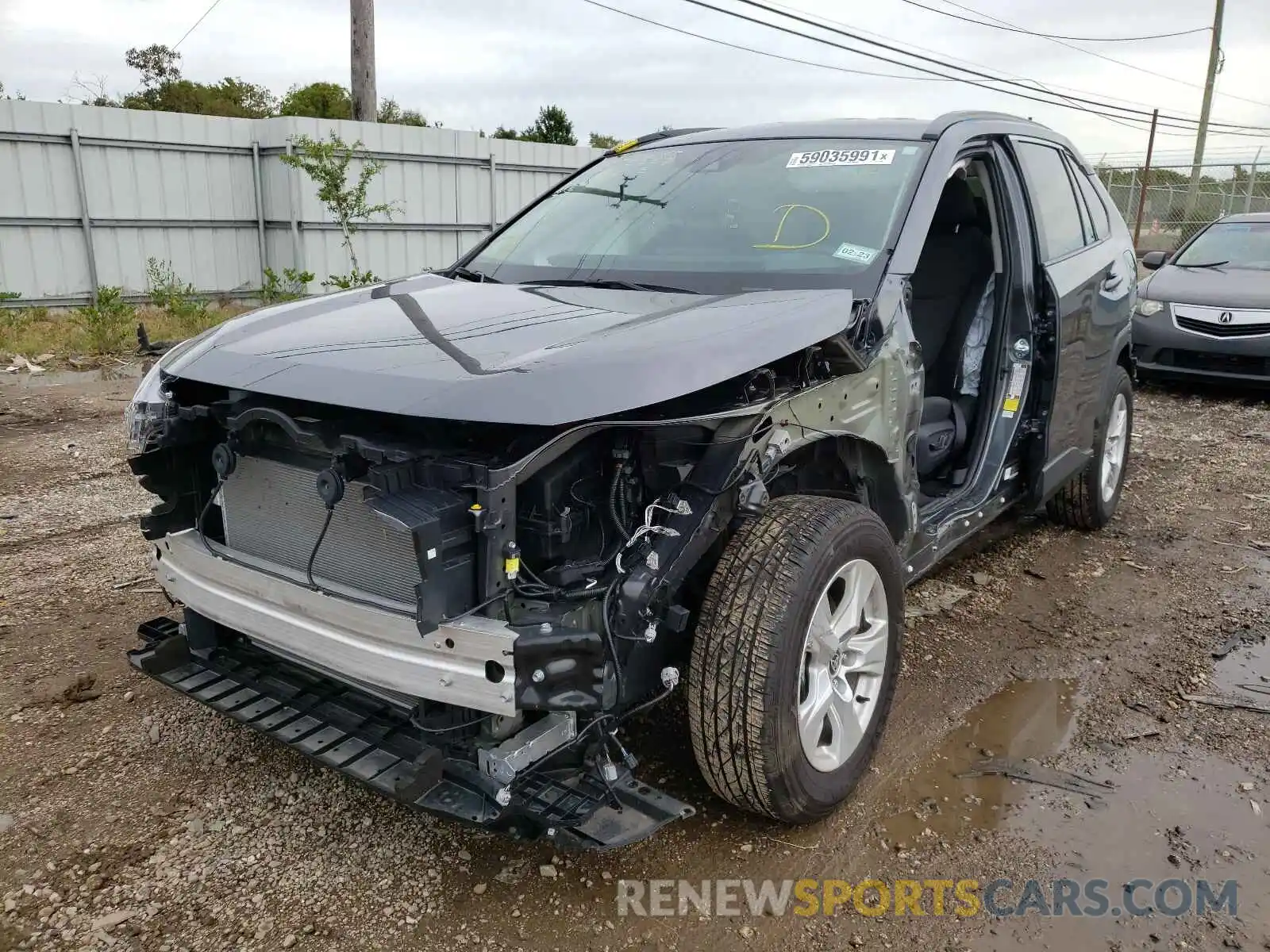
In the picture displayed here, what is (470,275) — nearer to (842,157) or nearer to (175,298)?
(842,157)

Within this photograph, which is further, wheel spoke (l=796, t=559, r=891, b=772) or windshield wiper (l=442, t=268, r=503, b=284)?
windshield wiper (l=442, t=268, r=503, b=284)

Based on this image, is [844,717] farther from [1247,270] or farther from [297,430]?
[1247,270]

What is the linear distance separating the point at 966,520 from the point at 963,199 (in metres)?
1.48

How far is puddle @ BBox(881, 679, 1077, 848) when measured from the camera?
2.71m

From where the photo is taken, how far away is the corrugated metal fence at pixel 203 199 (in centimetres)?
1172

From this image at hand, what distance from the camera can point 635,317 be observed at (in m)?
2.58

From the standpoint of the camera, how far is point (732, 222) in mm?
3318

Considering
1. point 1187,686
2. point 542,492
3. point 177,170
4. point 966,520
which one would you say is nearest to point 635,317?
point 542,492

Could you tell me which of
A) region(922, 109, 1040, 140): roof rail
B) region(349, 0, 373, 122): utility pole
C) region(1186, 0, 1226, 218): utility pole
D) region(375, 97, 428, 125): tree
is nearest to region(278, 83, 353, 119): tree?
region(375, 97, 428, 125): tree

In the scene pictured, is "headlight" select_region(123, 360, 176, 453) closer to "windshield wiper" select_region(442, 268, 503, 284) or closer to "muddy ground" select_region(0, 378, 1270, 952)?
"muddy ground" select_region(0, 378, 1270, 952)

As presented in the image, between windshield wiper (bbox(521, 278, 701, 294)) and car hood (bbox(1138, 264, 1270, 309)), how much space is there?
7.06 m

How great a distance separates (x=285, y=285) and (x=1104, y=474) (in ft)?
37.0

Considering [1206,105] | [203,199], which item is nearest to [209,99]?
[203,199]

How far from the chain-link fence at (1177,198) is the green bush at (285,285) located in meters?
17.5
